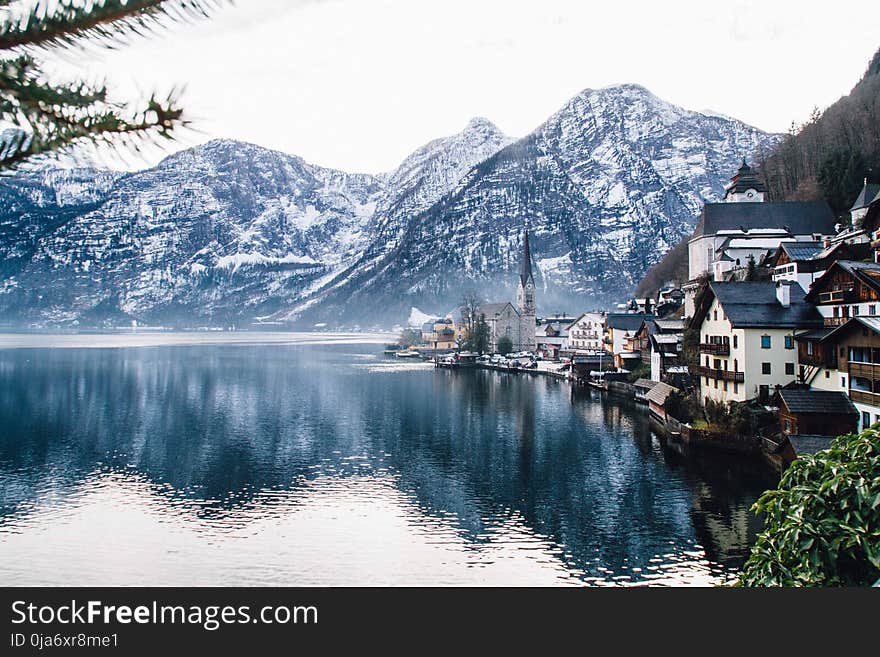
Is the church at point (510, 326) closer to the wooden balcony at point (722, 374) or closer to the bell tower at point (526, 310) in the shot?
the bell tower at point (526, 310)

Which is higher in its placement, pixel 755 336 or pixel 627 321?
pixel 627 321

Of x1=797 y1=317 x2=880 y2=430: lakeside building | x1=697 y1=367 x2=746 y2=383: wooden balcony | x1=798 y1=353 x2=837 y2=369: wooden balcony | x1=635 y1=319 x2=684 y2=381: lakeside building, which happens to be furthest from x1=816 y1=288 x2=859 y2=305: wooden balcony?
x1=635 y1=319 x2=684 y2=381: lakeside building

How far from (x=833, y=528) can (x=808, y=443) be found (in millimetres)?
15893

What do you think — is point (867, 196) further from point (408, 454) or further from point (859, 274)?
point (408, 454)

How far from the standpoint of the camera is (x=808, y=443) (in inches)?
763

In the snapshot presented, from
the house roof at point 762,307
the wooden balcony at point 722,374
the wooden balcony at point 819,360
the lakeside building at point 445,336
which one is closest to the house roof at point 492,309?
the lakeside building at point 445,336

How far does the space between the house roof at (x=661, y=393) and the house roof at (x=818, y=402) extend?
963 cm

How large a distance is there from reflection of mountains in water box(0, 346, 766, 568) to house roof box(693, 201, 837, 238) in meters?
19.6

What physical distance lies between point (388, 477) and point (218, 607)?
1914 cm

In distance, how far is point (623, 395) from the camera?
44844 mm

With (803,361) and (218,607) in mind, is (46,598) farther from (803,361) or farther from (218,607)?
(803,361)

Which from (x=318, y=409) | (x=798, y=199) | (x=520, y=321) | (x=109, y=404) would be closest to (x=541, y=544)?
(x=318, y=409)

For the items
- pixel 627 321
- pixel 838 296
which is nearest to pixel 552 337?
pixel 627 321

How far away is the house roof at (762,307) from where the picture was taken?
26.0 meters
